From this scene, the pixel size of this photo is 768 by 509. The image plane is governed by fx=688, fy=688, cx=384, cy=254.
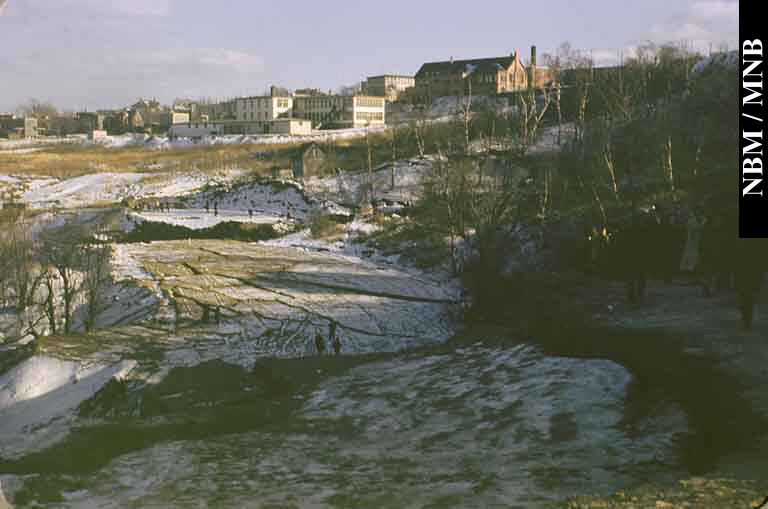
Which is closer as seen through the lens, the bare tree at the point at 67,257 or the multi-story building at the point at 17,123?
the multi-story building at the point at 17,123

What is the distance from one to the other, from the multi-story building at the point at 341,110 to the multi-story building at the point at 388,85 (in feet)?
0.39

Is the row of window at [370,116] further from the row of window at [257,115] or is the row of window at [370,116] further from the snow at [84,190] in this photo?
the snow at [84,190]

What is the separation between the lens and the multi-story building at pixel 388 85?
592cm

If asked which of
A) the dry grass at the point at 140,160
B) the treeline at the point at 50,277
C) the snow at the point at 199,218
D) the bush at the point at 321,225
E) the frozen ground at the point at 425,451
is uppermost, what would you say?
the dry grass at the point at 140,160

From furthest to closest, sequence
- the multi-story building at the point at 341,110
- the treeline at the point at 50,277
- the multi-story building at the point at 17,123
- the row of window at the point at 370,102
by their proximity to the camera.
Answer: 1. the treeline at the point at 50,277
2. the row of window at the point at 370,102
3. the multi-story building at the point at 341,110
4. the multi-story building at the point at 17,123

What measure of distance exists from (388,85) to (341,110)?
492 mm

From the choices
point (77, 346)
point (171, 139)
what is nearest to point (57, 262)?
point (77, 346)

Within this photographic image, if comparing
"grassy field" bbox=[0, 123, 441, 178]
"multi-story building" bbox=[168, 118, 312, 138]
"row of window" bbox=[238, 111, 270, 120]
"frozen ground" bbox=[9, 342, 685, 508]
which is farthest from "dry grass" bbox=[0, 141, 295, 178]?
"frozen ground" bbox=[9, 342, 685, 508]

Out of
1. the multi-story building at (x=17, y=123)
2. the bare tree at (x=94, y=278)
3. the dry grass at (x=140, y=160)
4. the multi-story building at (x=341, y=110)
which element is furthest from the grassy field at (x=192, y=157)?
the multi-story building at (x=17, y=123)

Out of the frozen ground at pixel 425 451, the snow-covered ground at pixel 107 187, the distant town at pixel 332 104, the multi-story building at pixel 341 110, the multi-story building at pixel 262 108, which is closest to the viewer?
the frozen ground at pixel 425 451

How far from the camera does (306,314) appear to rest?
8.70 m

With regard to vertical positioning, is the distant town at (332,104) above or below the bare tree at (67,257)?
above

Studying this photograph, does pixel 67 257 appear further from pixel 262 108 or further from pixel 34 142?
pixel 262 108

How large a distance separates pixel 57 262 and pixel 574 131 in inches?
363
